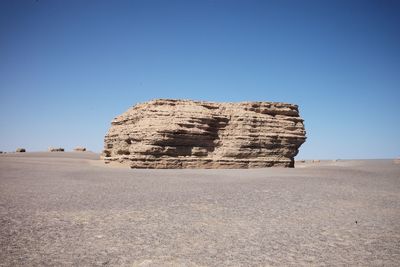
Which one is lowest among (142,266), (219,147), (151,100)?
(142,266)

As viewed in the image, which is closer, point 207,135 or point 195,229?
point 195,229

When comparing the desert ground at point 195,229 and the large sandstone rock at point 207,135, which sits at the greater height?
the large sandstone rock at point 207,135

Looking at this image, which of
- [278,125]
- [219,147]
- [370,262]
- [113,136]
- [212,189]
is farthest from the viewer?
→ [113,136]

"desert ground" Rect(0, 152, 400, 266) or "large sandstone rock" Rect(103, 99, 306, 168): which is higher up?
"large sandstone rock" Rect(103, 99, 306, 168)

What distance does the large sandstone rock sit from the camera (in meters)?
19.5

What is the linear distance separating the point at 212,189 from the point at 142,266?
6169mm

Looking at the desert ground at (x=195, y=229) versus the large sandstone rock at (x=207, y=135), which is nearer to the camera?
the desert ground at (x=195, y=229)

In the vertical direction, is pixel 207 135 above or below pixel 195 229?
above

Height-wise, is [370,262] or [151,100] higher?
[151,100]

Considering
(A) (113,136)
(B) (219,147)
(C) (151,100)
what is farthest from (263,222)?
(A) (113,136)

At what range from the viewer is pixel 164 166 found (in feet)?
63.4

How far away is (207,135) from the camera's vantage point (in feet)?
69.3

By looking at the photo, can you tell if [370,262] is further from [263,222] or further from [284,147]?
[284,147]

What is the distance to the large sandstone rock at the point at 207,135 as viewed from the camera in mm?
19516
